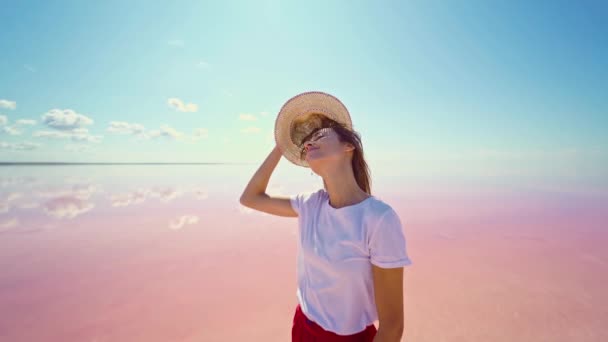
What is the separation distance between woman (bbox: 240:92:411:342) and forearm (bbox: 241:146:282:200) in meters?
0.17

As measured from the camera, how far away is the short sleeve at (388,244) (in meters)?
1.03

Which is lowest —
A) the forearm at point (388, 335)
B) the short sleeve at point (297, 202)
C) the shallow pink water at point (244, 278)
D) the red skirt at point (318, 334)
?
the shallow pink water at point (244, 278)

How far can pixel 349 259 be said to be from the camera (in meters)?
1.16

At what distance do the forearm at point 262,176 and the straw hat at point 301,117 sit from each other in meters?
0.07

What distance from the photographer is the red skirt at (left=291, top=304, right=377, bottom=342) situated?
1213 mm

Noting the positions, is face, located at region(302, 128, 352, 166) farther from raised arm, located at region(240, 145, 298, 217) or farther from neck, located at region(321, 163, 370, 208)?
raised arm, located at region(240, 145, 298, 217)

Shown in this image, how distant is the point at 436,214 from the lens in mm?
7949

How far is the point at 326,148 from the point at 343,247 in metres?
0.51

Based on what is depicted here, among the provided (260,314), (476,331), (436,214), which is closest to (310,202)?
(260,314)

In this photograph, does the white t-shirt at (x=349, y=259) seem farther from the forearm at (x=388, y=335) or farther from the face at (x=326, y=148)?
the face at (x=326, y=148)

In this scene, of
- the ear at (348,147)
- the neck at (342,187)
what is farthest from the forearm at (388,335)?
the ear at (348,147)

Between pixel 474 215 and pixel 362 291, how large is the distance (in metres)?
8.27

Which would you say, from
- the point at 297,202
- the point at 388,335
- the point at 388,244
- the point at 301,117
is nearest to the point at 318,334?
the point at 388,335

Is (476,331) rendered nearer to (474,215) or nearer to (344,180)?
(344,180)
